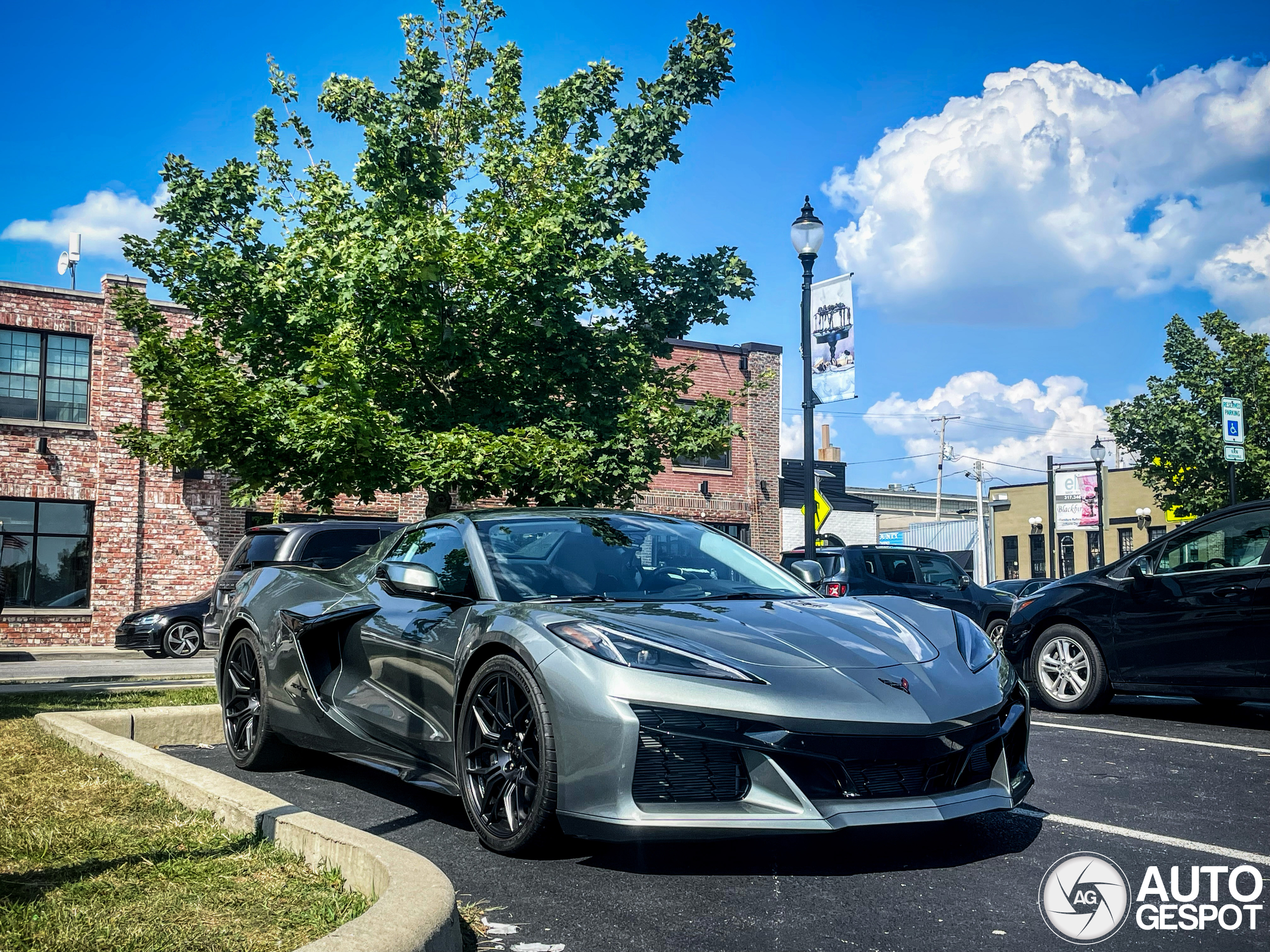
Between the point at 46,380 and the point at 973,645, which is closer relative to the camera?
the point at 973,645

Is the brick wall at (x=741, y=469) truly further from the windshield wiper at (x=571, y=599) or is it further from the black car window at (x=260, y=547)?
the windshield wiper at (x=571, y=599)

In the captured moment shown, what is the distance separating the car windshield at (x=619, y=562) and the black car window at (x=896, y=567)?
43.5ft

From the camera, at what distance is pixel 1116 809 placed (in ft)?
15.5

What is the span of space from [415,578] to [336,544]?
679cm

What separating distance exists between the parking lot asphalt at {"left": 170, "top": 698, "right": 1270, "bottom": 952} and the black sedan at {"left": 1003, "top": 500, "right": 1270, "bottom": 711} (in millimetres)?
1889

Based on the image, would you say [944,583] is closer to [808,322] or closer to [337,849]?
[808,322]

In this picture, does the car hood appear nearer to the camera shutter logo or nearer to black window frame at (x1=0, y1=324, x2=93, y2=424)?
the camera shutter logo

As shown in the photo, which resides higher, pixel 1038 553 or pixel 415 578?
pixel 415 578

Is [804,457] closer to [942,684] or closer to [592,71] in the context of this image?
[592,71]

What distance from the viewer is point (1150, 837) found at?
13.7 feet

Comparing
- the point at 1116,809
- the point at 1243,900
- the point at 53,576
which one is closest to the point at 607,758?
the point at 1243,900

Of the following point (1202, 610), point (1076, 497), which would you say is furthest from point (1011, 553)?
point (1202, 610)

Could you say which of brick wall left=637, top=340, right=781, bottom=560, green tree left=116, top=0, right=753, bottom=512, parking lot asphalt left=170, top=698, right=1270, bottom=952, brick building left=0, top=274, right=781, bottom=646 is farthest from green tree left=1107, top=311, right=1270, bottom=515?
parking lot asphalt left=170, top=698, right=1270, bottom=952

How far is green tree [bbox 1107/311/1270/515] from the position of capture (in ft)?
85.0
